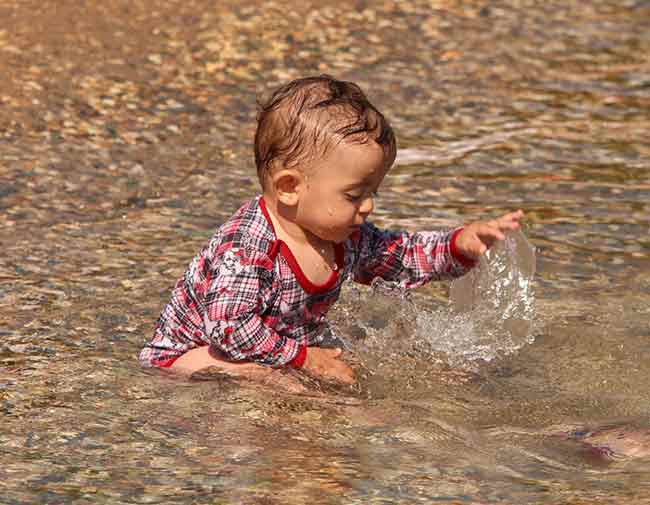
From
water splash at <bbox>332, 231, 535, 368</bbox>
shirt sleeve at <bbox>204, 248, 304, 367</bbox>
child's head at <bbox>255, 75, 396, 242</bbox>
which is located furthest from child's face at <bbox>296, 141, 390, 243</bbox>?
water splash at <bbox>332, 231, 535, 368</bbox>

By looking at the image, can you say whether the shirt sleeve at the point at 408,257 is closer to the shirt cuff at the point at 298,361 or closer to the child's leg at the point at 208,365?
the shirt cuff at the point at 298,361

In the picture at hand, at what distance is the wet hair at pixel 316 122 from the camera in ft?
14.1

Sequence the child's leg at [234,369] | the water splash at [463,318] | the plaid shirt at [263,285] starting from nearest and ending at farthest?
the plaid shirt at [263,285] < the child's leg at [234,369] < the water splash at [463,318]

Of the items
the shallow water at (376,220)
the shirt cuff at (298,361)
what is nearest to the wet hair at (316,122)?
the shirt cuff at (298,361)

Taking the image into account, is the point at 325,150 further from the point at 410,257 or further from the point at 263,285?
the point at 410,257

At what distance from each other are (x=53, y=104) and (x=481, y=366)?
389 centimetres

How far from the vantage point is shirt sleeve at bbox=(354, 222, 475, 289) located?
4.86 metres

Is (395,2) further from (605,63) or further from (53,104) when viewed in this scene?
(53,104)

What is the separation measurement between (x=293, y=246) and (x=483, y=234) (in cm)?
68

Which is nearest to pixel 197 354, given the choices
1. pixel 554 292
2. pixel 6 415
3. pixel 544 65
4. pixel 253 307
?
→ pixel 253 307

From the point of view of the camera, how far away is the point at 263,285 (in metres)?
4.45

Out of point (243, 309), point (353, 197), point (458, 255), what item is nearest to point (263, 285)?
point (243, 309)

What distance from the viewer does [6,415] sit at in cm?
429

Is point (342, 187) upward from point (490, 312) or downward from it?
upward
